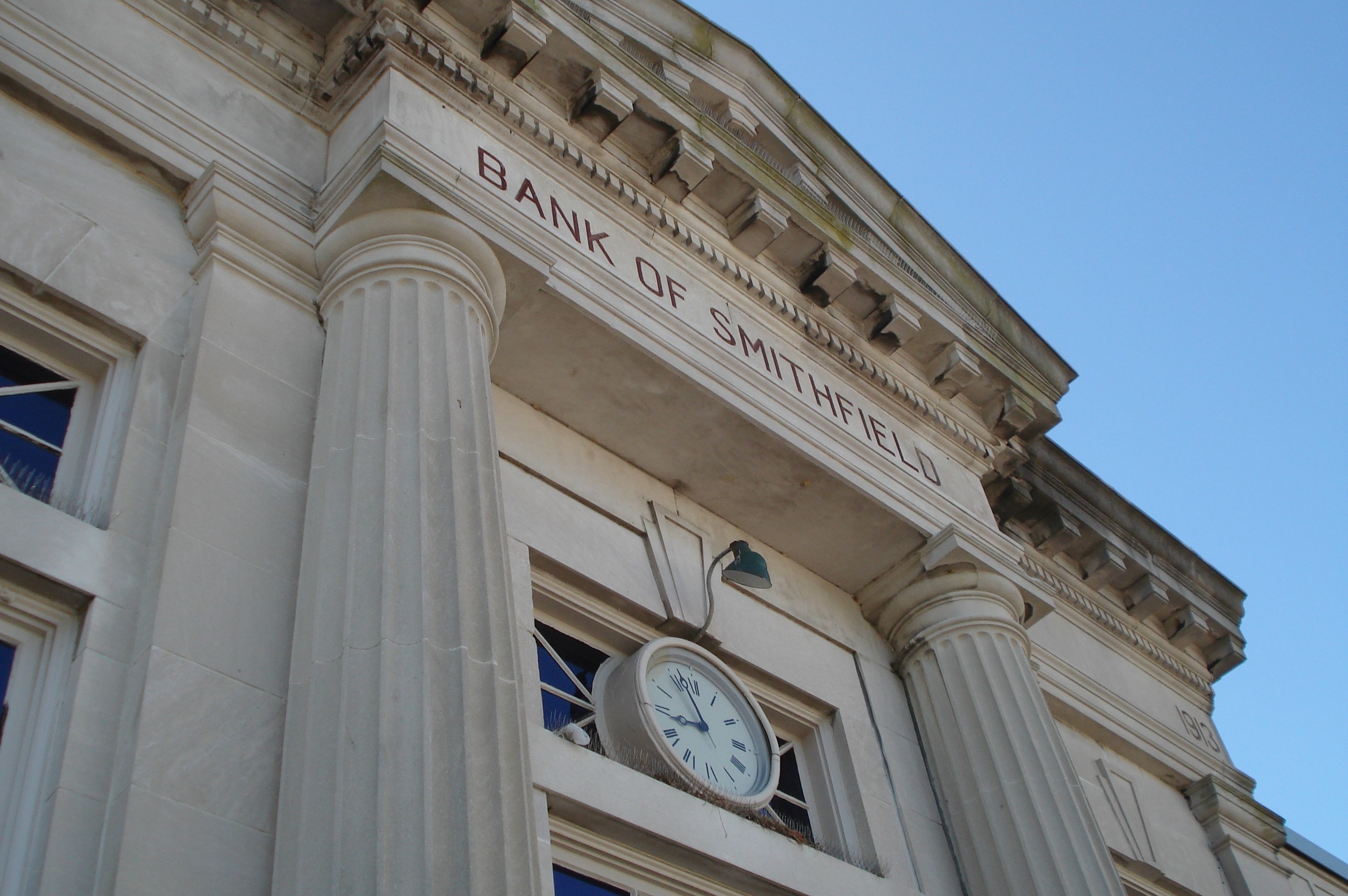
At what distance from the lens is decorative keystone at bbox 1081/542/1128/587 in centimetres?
1539

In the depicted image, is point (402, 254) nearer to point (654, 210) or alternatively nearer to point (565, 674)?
point (565, 674)

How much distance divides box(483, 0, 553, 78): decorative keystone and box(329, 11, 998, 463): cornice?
0.56 feet

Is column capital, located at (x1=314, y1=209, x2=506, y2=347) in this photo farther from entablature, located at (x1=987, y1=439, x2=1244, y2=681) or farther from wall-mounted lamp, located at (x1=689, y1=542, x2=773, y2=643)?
entablature, located at (x1=987, y1=439, x2=1244, y2=681)

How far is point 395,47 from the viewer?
9.58 m

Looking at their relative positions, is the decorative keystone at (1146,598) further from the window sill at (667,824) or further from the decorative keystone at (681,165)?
the window sill at (667,824)

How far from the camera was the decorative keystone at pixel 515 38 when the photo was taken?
1013 centimetres

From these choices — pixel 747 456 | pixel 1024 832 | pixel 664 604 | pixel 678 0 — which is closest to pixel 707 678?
pixel 664 604

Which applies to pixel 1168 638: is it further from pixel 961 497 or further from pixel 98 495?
pixel 98 495

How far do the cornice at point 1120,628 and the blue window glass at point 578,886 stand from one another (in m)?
7.39

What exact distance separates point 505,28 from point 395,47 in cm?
92

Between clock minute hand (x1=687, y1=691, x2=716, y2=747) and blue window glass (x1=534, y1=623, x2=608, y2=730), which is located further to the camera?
clock minute hand (x1=687, y1=691, x2=716, y2=747)

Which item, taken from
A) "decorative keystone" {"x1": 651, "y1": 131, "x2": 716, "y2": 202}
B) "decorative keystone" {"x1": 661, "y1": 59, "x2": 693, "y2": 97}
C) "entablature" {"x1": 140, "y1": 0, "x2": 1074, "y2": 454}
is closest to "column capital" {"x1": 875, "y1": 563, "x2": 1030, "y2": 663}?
"entablature" {"x1": 140, "y1": 0, "x2": 1074, "y2": 454}

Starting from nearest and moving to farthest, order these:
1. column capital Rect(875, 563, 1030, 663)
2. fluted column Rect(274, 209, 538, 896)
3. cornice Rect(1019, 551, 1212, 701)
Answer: fluted column Rect(274, 209, 538, 896), column capital Rect(875, 563, 1030, 663), cornice Rect(1019, 551, 1212, 701)

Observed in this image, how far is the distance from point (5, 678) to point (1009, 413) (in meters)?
9.56
